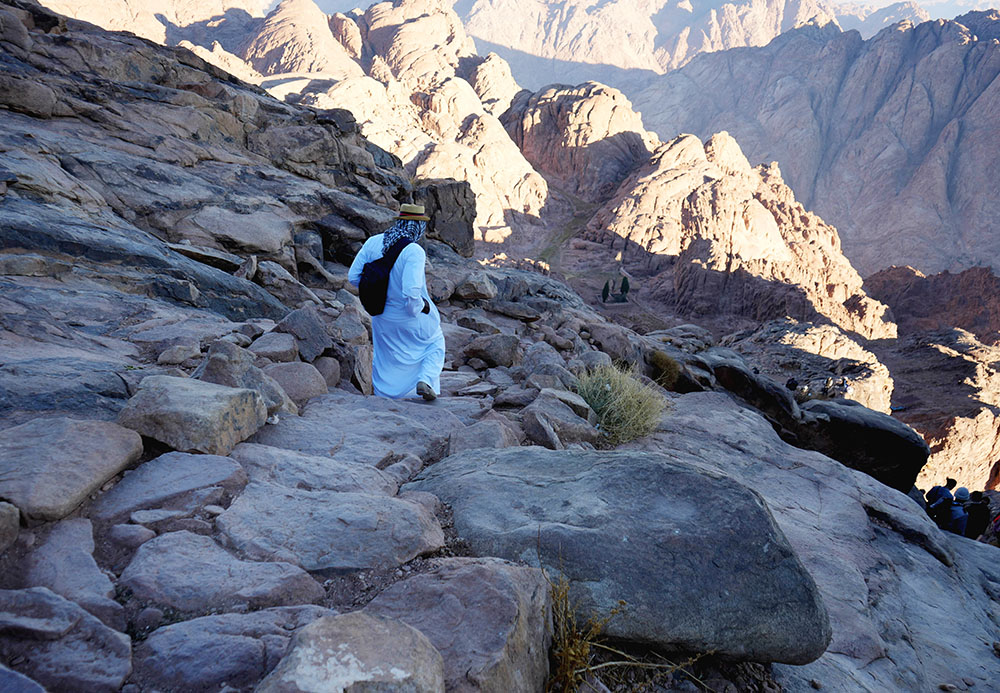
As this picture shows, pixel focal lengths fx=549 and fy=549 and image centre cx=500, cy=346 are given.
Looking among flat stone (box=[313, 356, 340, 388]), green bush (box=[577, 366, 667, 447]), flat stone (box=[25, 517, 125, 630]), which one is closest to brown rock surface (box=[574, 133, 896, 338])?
green bush (box=[577, 366, 667, 447])

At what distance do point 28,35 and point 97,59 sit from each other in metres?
0.98

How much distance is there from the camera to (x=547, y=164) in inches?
1668

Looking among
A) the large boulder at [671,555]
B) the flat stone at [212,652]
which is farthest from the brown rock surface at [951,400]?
the flat stone at [212,652]

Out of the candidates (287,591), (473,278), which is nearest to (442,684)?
(287,591)

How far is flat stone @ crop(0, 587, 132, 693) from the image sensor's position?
1.32 metres

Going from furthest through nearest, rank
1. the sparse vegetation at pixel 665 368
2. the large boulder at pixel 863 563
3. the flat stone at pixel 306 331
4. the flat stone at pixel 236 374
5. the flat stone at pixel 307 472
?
the sparse vegetation at pixel 665 368
the flat stone at pixel 306 331
the flat stone at pixel 236 374
the large boulder at pixel 863 563
the flat stone at pixel 307 472

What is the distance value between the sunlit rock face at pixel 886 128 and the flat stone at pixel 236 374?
5984 centimetres

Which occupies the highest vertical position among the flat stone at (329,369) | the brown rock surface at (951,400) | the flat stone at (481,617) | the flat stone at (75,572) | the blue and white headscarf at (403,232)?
the blue and white headscarf at (403,232)

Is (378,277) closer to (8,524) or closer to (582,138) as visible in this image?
(8,524)

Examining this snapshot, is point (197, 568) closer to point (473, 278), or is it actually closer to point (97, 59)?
point (473, 278)

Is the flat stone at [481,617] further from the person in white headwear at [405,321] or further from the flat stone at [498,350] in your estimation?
the flat stone at [498,350]

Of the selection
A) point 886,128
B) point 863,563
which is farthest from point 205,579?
point 886,128

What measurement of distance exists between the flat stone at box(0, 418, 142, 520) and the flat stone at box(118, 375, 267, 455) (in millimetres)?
95

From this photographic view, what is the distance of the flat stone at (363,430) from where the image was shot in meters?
3.07
